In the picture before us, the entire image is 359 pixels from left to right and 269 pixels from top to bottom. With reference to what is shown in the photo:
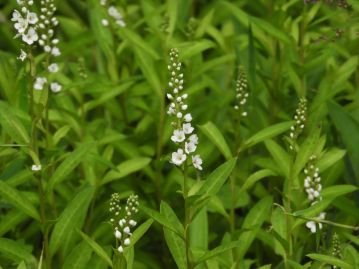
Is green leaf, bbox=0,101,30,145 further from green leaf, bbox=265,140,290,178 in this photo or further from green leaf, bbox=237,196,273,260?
green leaf, bbox=265,140,290,178

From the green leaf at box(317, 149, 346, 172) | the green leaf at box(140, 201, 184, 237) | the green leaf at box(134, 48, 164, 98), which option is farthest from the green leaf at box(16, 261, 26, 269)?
the green leaf at box(317, 149, 346, 172)

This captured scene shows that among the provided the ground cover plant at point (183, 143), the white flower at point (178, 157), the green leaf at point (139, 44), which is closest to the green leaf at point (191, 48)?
the ground cover plant at point (183, 143)

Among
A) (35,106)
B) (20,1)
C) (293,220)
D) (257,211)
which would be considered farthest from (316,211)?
(20,1)

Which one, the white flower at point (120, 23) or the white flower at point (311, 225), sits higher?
the white flower at point (120, 23)

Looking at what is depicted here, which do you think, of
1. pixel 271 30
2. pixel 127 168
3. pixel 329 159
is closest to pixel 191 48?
pixel 271 30

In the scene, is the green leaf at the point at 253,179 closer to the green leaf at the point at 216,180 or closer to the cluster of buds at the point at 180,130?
the green leaf at the point at 216,180

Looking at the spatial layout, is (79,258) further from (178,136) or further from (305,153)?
(305,153)
